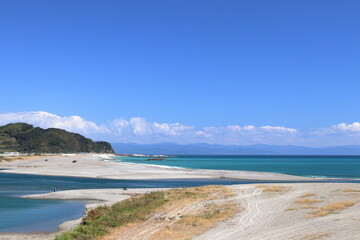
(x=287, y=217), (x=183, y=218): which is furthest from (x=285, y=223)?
(x=183, y=218)

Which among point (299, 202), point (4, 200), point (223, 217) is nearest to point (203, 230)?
point (223, 217)

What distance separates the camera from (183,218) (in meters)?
33.8

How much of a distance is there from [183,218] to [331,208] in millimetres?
14014

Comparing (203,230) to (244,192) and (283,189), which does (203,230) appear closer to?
(244,192)

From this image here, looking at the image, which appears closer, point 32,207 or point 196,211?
point 196,211

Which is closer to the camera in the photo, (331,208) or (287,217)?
(287,217)

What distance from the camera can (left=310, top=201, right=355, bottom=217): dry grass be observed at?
33.8 m

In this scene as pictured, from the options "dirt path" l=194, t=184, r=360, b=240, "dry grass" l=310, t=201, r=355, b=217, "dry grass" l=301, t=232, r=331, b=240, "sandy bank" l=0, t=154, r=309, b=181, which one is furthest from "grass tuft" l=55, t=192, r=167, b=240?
"sandy bank" l=0, t=154, r=309, b=181

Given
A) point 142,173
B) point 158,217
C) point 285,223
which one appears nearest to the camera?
point 285,223

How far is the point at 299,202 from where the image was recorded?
41.9 metres

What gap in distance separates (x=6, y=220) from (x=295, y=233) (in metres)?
27.2

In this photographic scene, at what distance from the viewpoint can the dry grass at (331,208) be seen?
33.8 meters

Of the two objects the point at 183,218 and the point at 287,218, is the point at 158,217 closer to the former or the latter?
the point at 183,218

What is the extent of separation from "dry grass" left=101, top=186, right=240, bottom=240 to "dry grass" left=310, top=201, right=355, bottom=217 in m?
7.42
